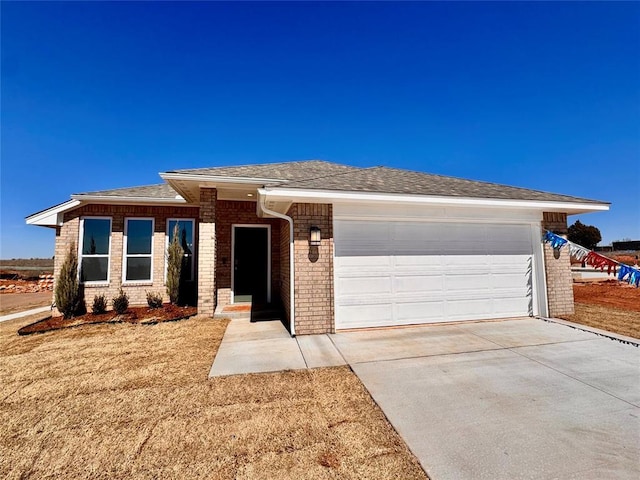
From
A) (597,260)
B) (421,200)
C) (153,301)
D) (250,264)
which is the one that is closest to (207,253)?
(250,264)

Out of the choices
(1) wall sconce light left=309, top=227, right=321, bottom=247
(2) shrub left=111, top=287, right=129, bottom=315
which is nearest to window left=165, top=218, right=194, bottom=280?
(2) shrub left=111, top=287, right=129, bottom=315

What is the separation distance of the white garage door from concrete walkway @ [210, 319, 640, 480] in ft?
1.79

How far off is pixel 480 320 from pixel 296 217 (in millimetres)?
4941

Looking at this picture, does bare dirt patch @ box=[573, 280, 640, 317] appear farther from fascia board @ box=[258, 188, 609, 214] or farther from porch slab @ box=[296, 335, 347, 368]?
porch slab @ box=[296, 335, 347, 368]

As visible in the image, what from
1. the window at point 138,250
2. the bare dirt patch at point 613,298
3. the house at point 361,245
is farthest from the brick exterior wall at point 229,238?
the bare dirt patch at point 613,298

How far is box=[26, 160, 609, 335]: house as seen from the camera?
6.05m

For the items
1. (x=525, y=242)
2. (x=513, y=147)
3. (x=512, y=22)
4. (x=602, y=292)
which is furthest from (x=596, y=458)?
(x=513, y=147)

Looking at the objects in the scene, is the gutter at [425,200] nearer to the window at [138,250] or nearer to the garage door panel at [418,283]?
the garage door panel at [418,283]

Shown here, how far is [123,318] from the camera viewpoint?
24.5 feet

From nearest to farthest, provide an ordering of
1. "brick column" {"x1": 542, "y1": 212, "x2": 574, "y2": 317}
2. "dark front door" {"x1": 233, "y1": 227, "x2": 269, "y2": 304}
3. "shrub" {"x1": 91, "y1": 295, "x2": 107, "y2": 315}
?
"brick column" {"x1": 542, "y1": 212, "x2": 574, "y2": 317}, "shrub" {"x1": 91, "y1": 295, "x2": 107, "y2": 315}, "dark front door" {"x1": 233, "y1": 227, "x2": 269, "y2": 304}

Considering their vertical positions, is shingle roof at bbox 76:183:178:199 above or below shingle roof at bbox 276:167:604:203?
above

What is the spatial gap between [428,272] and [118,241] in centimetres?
913

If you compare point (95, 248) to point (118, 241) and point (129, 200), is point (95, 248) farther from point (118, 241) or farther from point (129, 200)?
point (129, 200)

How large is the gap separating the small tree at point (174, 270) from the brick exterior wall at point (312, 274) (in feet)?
14.6
